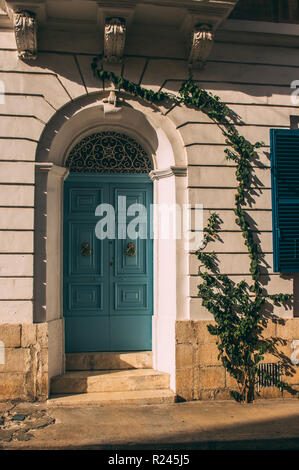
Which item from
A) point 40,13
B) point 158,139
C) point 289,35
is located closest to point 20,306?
point 158,139

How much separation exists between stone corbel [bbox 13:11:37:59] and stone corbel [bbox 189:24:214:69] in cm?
208

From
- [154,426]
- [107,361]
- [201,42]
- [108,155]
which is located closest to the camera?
[154,426]

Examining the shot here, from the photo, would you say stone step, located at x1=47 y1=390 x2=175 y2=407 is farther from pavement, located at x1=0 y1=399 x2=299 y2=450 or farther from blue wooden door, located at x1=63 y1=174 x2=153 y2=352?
blue wooden door, located at x1=63 y1=174 x2=153 y2=352

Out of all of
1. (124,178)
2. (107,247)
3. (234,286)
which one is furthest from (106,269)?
(234,286)

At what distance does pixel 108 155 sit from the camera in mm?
6957

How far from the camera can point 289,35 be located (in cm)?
667

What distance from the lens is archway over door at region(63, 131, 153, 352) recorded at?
6902 mm

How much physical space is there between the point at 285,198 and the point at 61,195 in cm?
317

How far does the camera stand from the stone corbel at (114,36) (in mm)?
6023

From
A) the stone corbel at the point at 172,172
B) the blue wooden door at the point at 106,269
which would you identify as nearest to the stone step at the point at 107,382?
the blue wooden door at the point at 106,269

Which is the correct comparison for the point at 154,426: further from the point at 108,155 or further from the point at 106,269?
the point at 108,155

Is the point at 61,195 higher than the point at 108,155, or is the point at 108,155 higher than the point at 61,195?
the point at 108,155

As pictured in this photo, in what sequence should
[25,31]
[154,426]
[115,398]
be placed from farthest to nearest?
1. [115,398]
2. [25,31]
3. [154,426]

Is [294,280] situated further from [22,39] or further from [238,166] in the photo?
[22,39]
